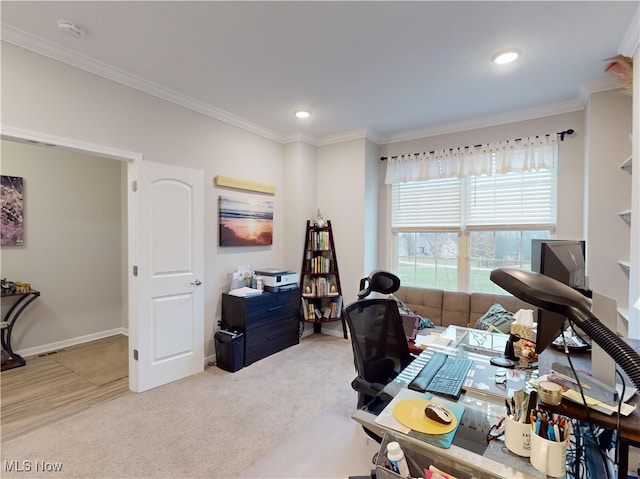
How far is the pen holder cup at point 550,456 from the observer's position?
0.82 metres

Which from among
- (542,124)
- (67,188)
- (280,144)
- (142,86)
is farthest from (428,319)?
(67,188)

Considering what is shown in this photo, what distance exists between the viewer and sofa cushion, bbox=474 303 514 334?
2842 millimetres

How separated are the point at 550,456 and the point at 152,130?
3.44 m

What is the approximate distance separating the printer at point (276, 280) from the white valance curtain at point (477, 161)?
194cm

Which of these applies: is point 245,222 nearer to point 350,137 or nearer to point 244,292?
point 244,292

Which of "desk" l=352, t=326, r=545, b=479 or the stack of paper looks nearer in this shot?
"desk" l=352, t=326, r=545, b=479

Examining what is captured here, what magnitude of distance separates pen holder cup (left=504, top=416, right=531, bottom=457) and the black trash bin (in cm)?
273

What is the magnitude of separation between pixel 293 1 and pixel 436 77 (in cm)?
150

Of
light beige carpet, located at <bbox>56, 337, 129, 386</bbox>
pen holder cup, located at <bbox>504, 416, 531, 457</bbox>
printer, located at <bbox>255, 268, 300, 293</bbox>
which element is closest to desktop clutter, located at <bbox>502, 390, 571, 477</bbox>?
pen holder cup, located at <bbox>504, 416, 531, 457</bbox>

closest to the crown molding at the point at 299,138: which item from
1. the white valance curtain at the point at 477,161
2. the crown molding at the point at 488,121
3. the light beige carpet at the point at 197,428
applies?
the crown molding at the point at 488,121

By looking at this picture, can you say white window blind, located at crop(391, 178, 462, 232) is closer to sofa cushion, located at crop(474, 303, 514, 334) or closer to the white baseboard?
sofa cushion, located at crop(474, 303, 514, 334)

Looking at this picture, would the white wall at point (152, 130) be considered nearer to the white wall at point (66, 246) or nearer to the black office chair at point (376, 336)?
the white wall at point (66, 246)

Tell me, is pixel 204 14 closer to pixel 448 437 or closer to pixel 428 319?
pixel 448 437

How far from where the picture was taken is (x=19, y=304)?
11.3ft
